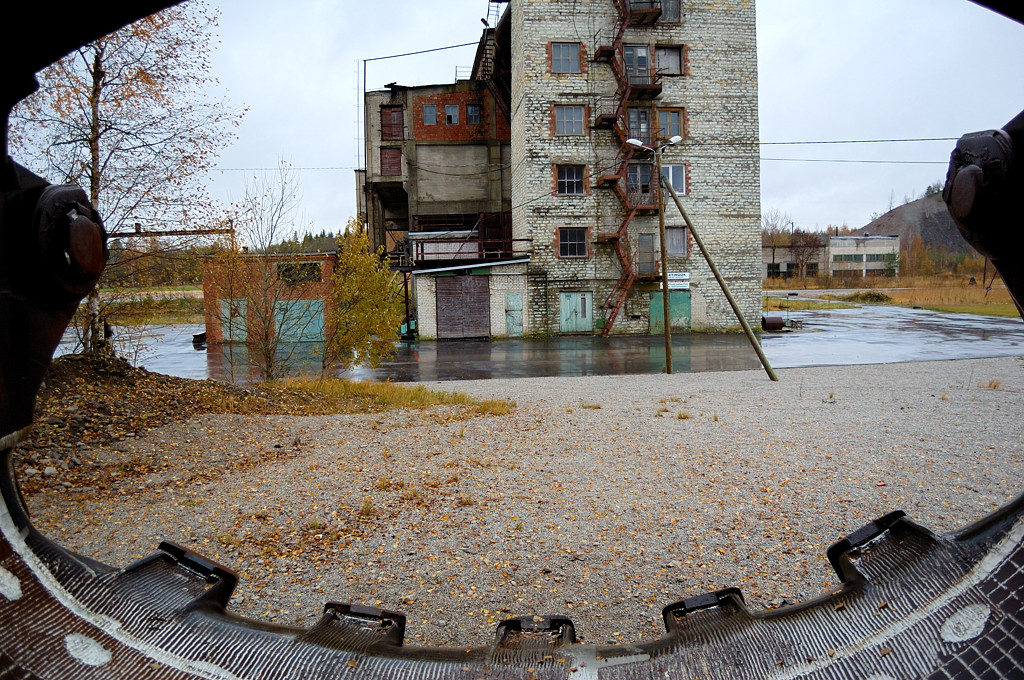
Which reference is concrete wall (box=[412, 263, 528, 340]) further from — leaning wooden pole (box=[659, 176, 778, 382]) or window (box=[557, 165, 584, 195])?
leaning wooden pole (box=[659, 176, 778, 382])

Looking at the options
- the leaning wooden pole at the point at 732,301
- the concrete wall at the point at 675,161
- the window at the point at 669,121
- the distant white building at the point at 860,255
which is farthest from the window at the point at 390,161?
the distant white building at the point at 860,255

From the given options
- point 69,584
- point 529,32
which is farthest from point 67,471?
point 529,32

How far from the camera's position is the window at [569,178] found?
3356 centimetres

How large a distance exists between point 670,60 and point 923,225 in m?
22.4

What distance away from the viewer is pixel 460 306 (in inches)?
1307

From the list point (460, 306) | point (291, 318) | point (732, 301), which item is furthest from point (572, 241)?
point (291, 318)

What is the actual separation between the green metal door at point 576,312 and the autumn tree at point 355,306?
747 inches

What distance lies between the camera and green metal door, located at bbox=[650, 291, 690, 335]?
34.0 m

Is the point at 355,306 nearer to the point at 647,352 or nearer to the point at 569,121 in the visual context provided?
the point at 647,352

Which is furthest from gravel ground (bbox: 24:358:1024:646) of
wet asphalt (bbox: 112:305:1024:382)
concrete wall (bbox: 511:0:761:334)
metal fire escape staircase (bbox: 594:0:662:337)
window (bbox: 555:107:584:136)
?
window (bbox: 555:107:584:136)

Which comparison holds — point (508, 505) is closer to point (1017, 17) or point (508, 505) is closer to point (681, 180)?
point (1017, 17)

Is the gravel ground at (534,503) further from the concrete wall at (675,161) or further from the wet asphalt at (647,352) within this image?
the concrete wall at (675,161)

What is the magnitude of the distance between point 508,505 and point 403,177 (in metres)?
37.6

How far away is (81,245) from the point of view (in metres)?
1.73
